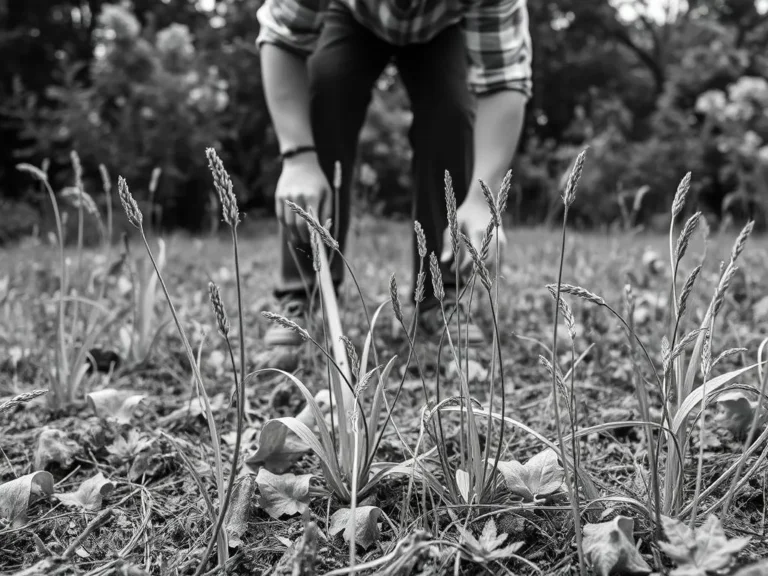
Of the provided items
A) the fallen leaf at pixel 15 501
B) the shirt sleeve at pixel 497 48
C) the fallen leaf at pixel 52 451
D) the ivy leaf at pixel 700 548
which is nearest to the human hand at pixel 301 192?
the shirt sleeve at pixel 497 48

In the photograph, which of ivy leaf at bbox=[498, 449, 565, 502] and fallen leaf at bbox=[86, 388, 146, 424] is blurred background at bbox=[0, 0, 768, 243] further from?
ivy leaf at bbox=[498, 449, 565, 502]

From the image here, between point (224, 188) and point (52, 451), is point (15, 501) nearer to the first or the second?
point (52, 451)

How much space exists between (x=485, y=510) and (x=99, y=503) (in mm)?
517

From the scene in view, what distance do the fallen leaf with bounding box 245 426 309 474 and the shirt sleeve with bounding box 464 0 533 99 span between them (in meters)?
1.06

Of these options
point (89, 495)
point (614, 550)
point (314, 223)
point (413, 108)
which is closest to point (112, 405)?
point (89, 495)

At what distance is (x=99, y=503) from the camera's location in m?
0.85

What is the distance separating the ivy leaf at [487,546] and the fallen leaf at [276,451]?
12.6 inches

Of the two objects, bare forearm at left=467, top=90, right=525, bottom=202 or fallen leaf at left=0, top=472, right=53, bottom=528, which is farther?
bare forearm at left=467, top=90, right=525, bottom=202

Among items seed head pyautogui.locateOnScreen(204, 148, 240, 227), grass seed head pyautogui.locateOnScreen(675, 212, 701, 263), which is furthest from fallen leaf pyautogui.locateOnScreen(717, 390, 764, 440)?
seed head pyautogui.locateOnScreen(204, 148, 240, 227)

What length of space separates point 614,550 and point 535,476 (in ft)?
0.55

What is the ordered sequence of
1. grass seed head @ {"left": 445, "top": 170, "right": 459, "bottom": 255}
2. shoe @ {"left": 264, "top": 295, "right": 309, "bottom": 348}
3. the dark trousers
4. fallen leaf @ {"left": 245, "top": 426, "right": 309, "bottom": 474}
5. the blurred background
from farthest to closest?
the blurred background → the dark trousers → shoe @ {"left": 264, "top": 295, "right": 309, "bottom": 348} → fallen leaf @ {"left": 245, "top": 426, "right": 309, "bottom": 474} → grass seed head @ {"left": 445, "top": 170, "right": 459, "bottom": 255}

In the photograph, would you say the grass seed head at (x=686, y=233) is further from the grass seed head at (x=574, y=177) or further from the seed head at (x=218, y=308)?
the seed head at (x=218, y=308)

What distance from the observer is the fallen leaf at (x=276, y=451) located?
0.91 metres

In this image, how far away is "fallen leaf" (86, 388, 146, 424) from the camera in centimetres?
106
